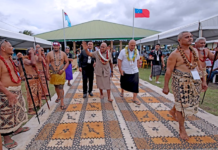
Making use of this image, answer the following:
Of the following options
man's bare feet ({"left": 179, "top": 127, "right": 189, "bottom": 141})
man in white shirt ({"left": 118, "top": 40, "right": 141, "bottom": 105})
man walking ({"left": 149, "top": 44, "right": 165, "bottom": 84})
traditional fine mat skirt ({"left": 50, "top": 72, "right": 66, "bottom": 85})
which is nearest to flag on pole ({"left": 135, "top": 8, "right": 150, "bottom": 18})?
man walking ({"left": 149, "top": 44, "right": 165, "bottom": 84})

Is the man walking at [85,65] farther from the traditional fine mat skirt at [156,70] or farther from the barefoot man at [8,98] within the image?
the traditional fine mat skirt at [156,70]

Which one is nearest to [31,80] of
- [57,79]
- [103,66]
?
[57,79]

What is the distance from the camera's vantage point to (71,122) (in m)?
2.68

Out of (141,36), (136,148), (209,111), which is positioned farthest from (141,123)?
(141,36)

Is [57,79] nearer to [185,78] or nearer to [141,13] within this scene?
[185,78]

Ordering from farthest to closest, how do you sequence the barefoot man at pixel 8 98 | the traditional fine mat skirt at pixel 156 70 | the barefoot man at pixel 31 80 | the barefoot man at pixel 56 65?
the traditional fine mat skirt at pixel 156 70
the barefoot man at pixel 56 65
the barefoot man at pixel 31 80
the barefoot man at pixel 8 98

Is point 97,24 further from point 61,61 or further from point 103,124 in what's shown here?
point 103,124

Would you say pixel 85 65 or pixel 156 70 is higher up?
pixel 85 65

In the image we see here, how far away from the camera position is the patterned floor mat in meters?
2.00

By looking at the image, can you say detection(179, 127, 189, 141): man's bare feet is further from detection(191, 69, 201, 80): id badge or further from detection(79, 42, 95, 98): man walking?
detection(79, 42, 95, 98): man walking

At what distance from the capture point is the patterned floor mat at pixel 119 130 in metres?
2.00

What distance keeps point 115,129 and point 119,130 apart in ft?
0.26

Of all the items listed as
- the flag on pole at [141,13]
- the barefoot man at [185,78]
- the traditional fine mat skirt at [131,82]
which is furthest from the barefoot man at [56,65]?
the flag on pole at [141,13]

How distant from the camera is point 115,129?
2.41 meters
